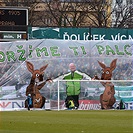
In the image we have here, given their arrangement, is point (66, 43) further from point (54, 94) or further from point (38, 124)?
point (38, 124)

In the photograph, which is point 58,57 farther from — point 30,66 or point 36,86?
point 36,86

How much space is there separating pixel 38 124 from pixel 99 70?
10956mm

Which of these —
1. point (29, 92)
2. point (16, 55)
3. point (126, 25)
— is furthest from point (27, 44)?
point (126, 25)

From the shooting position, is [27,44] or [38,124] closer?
[38,124]

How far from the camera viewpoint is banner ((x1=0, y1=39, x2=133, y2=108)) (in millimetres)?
24234

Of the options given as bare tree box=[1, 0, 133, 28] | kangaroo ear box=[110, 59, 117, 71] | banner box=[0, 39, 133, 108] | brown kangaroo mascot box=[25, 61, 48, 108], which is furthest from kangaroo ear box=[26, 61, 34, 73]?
bare tree box=[1, 0, 133, 28]

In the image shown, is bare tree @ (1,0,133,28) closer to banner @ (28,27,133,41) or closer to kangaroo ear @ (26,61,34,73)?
banner @ (28,27,133,41)

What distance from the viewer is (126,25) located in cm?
5647

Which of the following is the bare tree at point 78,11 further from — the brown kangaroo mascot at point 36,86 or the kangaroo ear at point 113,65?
the brown kangaroo mascot at point 36,86

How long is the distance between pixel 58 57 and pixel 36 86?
7.36ft

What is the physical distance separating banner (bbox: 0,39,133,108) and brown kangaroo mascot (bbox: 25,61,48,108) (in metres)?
0.17

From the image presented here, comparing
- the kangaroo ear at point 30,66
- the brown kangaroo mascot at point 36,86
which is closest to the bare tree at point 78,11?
the kangaroo ear at point 30,66

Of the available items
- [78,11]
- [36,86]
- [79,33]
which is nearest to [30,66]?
[36,86]

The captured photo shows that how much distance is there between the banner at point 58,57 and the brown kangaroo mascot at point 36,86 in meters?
0.17
